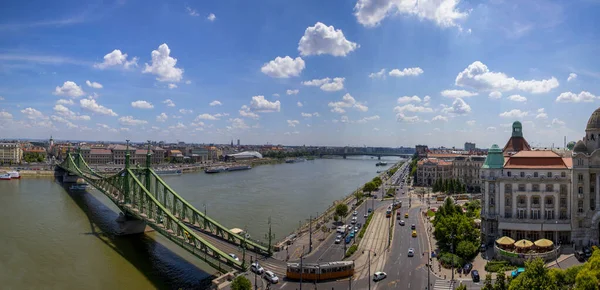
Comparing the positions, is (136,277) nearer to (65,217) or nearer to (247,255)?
(247,255)

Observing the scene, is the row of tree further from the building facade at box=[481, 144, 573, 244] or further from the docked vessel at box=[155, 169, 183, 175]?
the docked vessel at box=[155, 169, 183, 175]

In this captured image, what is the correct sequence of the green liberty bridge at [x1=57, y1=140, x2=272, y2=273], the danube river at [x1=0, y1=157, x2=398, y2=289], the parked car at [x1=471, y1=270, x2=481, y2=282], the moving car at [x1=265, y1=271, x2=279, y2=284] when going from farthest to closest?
the danube river at [x1=0, y1=157, x2=398, y2=289] < the green liberty bridge at [x1=57, y1=140, x2=272, y2=273] < the parked car at [x1=471, y1=270, x2=481, y2=282] < the moving car at [x1=265, y1=271, x2=279, y2=284]

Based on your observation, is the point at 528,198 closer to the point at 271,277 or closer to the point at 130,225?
the point at 271,277

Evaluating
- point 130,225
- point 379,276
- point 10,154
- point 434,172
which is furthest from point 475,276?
point 10,154

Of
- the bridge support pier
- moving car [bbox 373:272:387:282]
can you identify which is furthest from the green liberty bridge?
moving car [bbox 373:272:387:282]

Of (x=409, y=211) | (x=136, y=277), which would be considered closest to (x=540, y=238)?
(x=409, y=211)

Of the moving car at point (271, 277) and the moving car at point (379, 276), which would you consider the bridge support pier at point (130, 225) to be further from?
the moving car at point (379, 276)
